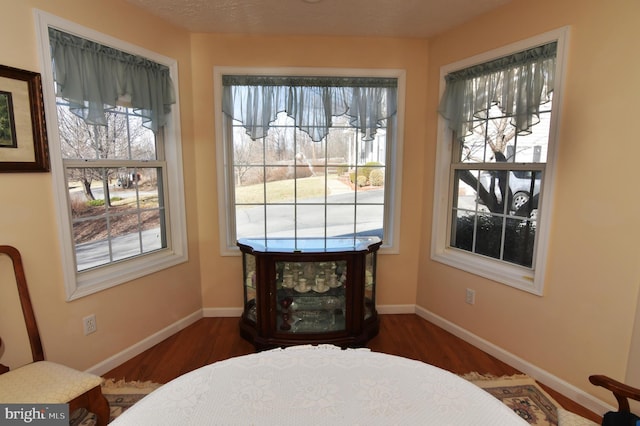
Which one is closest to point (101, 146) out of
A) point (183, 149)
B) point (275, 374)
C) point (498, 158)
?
point (183, 149)

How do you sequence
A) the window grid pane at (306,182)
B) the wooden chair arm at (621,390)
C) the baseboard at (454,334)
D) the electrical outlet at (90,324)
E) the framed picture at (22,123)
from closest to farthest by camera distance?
1. the wooden chair arm at (621,390)
2. the framed picture at (22,123)
3. the baseboard at (454,334)
4. the electrical outlet at (90,324)
5. the window grid pane at (306,182)

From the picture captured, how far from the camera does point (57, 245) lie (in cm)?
174

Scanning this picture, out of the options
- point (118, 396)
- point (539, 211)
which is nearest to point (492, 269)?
point (539, 211)

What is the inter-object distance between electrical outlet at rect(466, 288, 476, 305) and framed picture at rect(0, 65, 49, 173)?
9.55 ft

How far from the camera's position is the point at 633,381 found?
1560 millimetres

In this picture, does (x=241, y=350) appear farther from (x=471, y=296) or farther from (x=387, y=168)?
(x=387, y=168)

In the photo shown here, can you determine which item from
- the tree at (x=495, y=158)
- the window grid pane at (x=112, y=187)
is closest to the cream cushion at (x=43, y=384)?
the window grid pane at (x=112, y=187)

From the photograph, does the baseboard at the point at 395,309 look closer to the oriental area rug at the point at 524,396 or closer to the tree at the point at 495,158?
the oriental area rug at the point at 524,396

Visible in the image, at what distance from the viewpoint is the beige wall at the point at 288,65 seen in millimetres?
2469

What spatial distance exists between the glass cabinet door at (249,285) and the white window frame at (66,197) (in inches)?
21.6

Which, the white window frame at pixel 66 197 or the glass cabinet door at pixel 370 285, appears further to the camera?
the glass cabinet door at pixel 370 285

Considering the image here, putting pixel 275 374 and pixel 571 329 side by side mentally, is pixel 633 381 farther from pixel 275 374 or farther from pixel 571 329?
pixel 275 374

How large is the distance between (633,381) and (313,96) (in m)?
2.69

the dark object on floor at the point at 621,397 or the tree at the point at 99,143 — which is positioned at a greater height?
the tree at the point at 99,143
